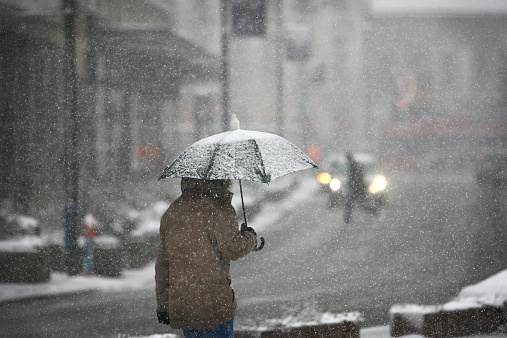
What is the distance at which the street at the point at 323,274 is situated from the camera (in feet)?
18.5

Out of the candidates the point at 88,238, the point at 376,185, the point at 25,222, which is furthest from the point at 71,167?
the point at 376,185

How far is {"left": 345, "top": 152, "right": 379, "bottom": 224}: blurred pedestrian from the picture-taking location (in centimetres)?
997

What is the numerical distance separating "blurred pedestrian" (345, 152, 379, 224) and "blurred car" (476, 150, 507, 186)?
540 centimetres

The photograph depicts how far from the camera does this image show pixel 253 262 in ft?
26.2

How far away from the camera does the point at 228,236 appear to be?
241 centimetres

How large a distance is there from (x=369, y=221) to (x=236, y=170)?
9.84 m

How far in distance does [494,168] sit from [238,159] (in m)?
14.5

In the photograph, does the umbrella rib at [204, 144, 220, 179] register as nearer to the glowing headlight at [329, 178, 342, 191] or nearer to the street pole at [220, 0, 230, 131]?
the street pole at [220, 0, 230, 131]

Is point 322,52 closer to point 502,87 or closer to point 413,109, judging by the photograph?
point 413,109

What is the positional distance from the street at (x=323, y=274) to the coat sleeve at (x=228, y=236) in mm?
3182

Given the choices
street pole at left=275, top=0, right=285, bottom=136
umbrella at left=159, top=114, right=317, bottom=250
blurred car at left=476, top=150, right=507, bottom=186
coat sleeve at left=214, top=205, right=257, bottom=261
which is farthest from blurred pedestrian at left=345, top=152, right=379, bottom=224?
coat sleeve at left=214, top=205, right=257, bottom=261

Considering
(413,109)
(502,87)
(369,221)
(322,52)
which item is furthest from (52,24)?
(502,87)

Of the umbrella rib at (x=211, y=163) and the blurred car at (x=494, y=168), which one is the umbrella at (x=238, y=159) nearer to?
the umbrella rib at (x=211, y=163)

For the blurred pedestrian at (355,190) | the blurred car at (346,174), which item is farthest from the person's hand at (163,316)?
the blurred car at (346,174)
